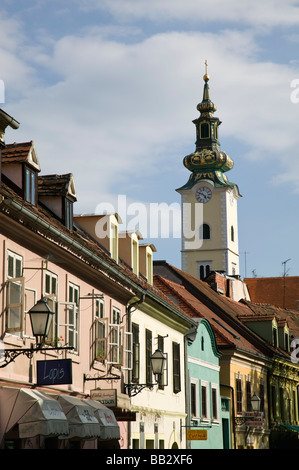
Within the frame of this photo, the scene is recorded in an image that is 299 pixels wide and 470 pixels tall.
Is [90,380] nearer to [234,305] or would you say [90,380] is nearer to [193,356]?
[193,356]

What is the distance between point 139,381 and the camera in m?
25.7

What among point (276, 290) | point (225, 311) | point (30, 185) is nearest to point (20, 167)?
point (30, 185)

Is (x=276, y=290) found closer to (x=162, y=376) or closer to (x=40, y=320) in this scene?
(x=162, y=376)

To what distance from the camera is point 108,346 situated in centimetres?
2266

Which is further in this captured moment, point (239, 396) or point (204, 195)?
point (204, 195)

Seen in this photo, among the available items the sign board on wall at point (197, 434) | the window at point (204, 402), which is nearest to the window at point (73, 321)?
the sign board on wall at point (197, 434)

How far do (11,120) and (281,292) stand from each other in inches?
2610

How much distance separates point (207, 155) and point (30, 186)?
277ft

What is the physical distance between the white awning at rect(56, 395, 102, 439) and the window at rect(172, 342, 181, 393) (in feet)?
34.4

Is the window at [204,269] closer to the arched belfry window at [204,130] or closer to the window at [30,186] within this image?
the arched belfry window at [204,130]

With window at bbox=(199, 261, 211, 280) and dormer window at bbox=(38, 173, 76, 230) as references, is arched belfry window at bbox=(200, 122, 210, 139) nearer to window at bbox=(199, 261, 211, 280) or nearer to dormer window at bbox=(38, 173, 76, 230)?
window at bbox=(199, 261, 211, 280)

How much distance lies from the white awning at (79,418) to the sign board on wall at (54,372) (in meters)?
1.53

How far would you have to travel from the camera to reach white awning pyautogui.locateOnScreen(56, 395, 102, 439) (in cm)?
1814
